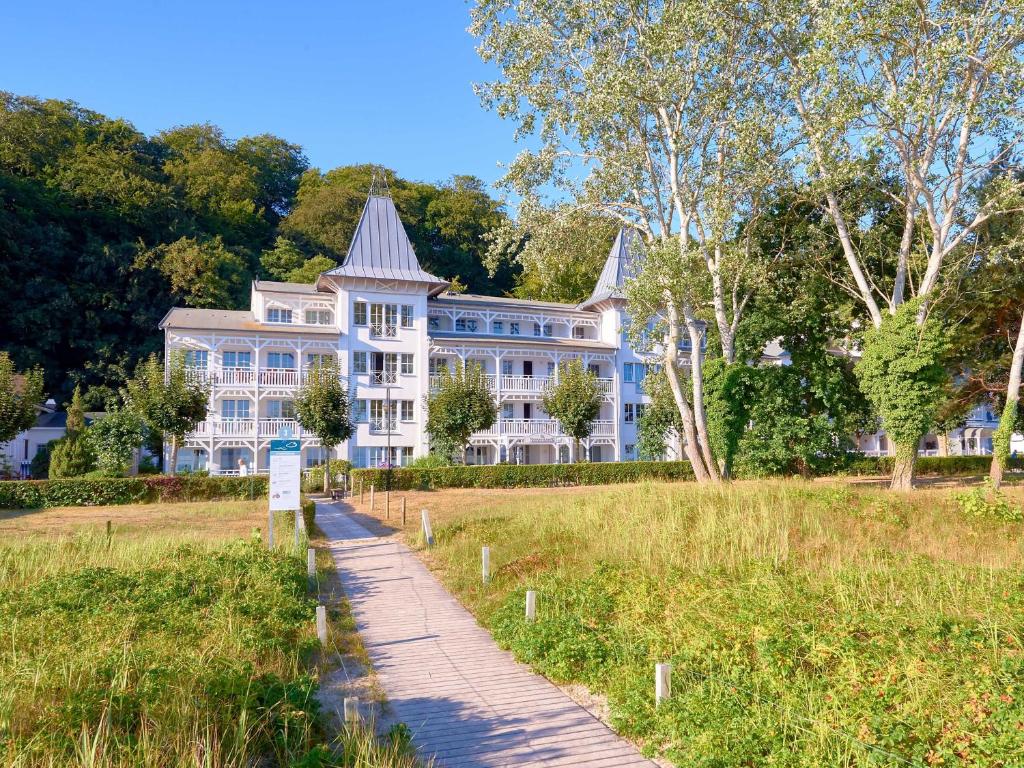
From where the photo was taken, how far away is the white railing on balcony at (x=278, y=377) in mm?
36469

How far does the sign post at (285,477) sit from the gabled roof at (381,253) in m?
23.8

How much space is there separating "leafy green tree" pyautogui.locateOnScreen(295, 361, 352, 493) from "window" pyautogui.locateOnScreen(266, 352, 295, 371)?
7072 mm

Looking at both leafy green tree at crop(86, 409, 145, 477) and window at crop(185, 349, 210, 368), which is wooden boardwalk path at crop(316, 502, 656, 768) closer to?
leafy green tree at crop(86, 409, 145, 477)

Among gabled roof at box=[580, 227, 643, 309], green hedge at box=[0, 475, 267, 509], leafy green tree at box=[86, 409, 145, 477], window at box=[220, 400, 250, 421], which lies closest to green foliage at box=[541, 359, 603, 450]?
gabled roof at box=[580, 227, 643, 309]

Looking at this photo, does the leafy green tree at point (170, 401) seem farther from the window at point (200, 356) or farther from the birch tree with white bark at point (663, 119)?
the birch tree with white bark at point (663, 119)

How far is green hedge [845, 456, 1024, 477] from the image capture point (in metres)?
38.8

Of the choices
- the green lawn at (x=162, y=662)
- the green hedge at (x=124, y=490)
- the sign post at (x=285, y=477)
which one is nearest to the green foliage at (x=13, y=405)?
the green hedge at (x=124, y=490)

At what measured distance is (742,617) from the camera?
7.65 m

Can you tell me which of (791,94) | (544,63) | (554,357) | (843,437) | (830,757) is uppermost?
(544,63)

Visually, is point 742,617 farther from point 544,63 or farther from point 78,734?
point 544,63

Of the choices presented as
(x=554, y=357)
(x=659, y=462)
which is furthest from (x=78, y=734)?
(x=554, y=357)

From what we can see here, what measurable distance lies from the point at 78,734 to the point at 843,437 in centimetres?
2704

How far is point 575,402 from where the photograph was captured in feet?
120

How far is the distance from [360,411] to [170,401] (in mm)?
10736
